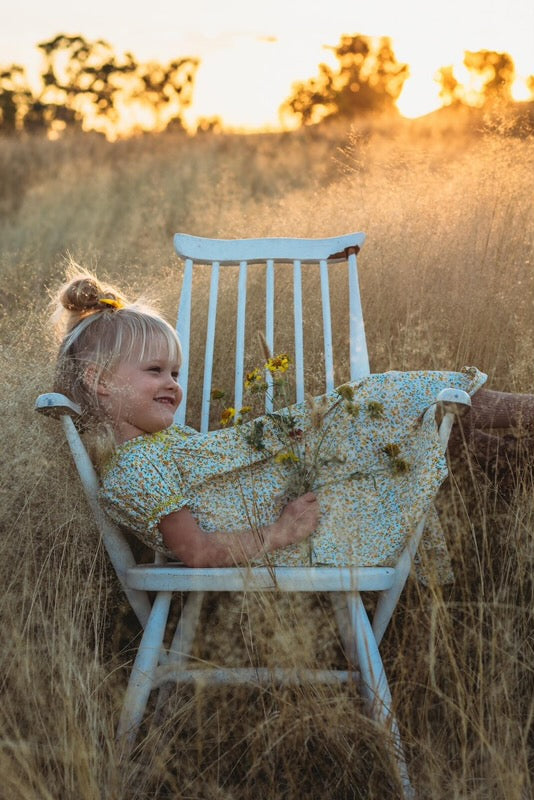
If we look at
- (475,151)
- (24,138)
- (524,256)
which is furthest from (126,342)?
(24,138)

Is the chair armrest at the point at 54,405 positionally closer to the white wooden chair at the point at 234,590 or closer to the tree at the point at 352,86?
the white wooden chair at the point at 234,590

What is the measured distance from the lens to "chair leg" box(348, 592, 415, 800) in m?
1.28

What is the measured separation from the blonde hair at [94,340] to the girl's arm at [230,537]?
27 cm

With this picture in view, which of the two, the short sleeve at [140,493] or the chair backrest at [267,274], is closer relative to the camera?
the short sleeve at [140,493]

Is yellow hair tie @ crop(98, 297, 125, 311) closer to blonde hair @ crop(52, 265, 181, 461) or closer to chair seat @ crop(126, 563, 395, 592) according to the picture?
blonde hair @ crop(52, 265, 181, 461)

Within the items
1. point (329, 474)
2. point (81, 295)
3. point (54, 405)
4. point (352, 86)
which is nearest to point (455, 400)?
point (329, 474)

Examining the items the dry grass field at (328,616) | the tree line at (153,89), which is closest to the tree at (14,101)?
the tree line at (153,89)

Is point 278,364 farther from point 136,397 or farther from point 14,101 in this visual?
point 14,101

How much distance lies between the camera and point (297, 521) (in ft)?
5.52

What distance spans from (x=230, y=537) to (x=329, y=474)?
0.34 metres

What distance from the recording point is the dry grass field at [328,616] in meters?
1.31

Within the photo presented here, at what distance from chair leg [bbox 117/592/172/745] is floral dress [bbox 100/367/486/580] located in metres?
0.15

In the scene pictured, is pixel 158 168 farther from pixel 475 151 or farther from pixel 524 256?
pixel 524 256

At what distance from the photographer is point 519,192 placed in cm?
319
